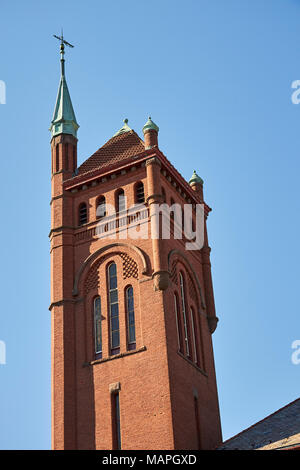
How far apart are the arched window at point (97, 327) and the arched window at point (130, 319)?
4.62 ft

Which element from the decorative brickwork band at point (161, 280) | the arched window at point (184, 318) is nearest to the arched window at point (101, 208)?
the arched window at point (184, 318)

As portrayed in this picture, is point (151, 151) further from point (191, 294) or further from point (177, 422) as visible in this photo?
point (177, 422)

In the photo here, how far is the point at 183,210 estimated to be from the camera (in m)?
41.0

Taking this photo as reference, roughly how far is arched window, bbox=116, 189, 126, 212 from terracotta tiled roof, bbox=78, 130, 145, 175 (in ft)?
4.89

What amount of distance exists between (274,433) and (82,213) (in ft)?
45.7

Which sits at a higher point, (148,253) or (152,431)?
(148,253)

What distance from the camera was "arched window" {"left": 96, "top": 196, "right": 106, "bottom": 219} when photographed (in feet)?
127

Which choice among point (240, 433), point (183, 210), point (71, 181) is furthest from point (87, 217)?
point (240, 433)

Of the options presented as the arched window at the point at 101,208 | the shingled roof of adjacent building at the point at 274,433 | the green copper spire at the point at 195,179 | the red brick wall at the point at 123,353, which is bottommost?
the shingled roof of adjacent building at the point at 274,433

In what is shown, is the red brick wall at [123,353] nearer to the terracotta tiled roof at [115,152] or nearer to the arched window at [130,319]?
the arched window at [130,319]

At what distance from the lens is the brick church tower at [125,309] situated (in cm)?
3334

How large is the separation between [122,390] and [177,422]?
2689 mm

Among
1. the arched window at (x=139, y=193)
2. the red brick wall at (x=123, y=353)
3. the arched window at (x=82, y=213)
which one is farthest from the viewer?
the arched window at (x=82, y=213)

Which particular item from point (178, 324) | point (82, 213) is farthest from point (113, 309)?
point (82, 213)
